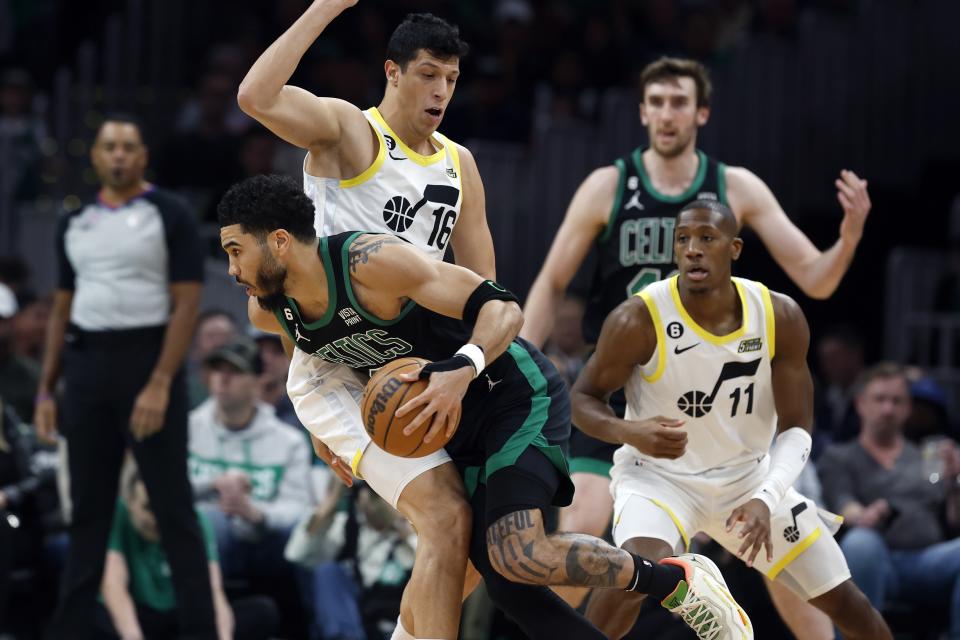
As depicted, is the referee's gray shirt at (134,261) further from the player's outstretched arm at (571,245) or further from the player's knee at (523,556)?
the player's knee at (523,556)

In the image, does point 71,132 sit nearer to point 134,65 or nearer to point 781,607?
point 134,65

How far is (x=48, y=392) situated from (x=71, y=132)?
488cm

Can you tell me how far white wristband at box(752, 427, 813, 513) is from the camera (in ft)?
17.8

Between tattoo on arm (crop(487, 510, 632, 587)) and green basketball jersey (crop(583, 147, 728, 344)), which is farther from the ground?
green basketball jersey (crop(583, 147, 728, 344))

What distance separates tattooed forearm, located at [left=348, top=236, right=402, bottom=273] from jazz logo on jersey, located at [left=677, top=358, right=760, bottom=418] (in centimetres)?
137

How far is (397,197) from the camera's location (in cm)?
549

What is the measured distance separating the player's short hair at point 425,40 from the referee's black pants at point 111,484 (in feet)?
7.43

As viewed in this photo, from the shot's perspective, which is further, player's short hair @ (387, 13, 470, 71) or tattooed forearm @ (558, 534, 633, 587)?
player's short hair @ (387, 13, 470, 71)

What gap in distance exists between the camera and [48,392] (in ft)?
24.7

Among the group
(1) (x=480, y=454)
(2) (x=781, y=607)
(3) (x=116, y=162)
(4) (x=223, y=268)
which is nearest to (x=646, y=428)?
(1) (x=480, y=454)

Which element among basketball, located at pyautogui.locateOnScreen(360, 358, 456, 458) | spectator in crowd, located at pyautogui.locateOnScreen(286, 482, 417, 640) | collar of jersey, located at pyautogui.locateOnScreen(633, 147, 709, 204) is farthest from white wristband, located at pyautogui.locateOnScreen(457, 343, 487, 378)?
spectator in crowd, located at pyautogui.locateOnScreen(286, 482, 417, 640)

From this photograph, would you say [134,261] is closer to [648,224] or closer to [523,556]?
[648,224]

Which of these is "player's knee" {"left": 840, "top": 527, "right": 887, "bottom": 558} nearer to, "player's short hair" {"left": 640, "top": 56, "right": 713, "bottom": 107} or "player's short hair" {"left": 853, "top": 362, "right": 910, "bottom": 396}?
"player's short hair" {"left": 853, "top": 362, "right": 910, "bottom": 396}

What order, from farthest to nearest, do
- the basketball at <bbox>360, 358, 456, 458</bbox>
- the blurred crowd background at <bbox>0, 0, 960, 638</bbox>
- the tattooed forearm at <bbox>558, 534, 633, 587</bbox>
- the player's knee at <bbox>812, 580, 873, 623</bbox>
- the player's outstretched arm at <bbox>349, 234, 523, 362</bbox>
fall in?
1. the blurred crowd background at <bbox>0, 0, 960, 638</bbox>
2. the player's knee at <bbox>812, 580, 873, 623</bbox>
3. the tattooed forearm at <bbox>558, 534, 633, 587</bbox>
4. the player's outstretched arm at <bbox>349, 234, 523, 362</bbox>
5. the basketball at <bbox>360, 358, 456, 458</bbox>
